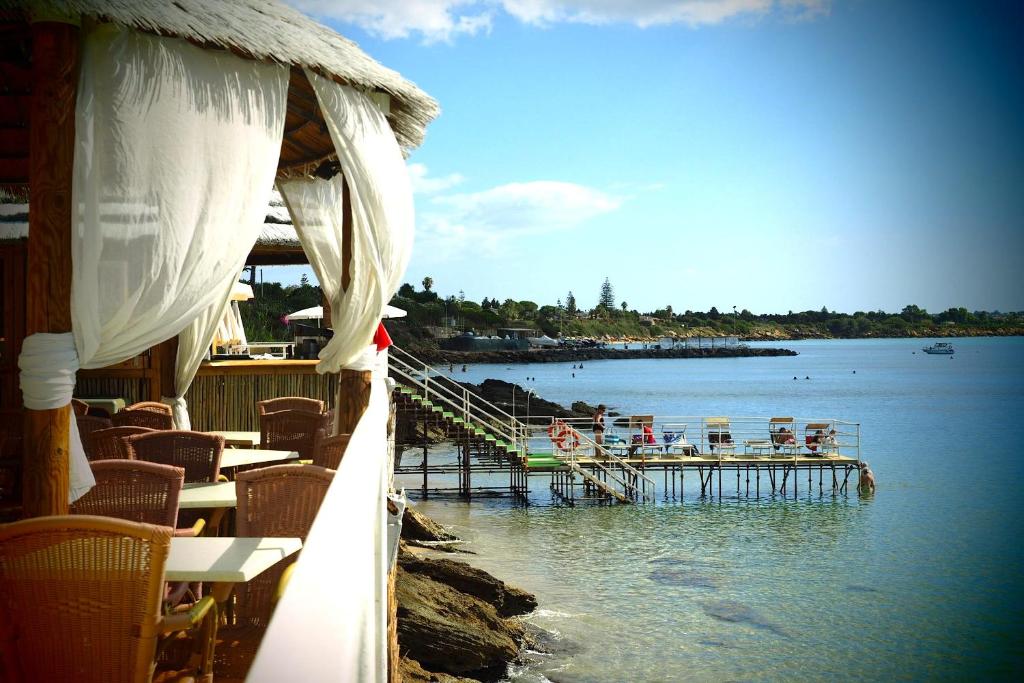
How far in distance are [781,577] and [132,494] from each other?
1853 centimetres

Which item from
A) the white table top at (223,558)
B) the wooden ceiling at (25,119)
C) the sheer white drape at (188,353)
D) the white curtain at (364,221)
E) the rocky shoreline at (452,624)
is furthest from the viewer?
the rocky shoreline at (452,624)

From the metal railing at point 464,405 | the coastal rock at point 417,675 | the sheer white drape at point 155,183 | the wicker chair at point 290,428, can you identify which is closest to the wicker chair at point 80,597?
the sheer white drape at point 155,183

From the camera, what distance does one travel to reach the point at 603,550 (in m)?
21.5

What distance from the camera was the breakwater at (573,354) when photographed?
428ft

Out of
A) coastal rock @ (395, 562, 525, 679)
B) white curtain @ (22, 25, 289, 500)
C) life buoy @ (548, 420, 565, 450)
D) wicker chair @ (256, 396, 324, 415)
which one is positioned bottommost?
coastal rock @ (395, 562, 525, 679)

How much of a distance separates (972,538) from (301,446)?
2520cm

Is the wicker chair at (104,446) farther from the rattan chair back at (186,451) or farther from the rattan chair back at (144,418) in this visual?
the rattan chair back at (144,418)

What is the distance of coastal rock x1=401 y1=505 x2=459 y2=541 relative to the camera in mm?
18453

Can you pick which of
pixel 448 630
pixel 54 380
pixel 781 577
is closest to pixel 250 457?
pixel 54 380

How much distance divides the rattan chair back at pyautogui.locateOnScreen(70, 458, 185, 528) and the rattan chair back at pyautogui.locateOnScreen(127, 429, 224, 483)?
5.39ft

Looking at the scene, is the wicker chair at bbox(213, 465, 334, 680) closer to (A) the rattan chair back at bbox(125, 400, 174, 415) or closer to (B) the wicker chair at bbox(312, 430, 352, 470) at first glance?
(B) the wicker chair at bbox(312, 430, 352, 470)

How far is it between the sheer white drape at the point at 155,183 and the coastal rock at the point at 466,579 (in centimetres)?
815

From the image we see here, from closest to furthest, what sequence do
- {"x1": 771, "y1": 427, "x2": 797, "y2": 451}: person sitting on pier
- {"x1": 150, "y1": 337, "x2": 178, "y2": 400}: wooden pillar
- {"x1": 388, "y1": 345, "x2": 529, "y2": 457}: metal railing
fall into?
{"x1": 150, "y1": 337, "x2": 178, "y2": 400}: wooden pillar
{"x1": 388, "y1": 345, "x2": 529, "y2": 457}: metal railing
{"x1": 771, "y1": 427, "x2": 797, "y2": 451}: person sitting on pier

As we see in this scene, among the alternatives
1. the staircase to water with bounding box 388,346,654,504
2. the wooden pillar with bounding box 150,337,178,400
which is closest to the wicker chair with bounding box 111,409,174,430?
the wooden pillar with bounding box 150,337,178,400
